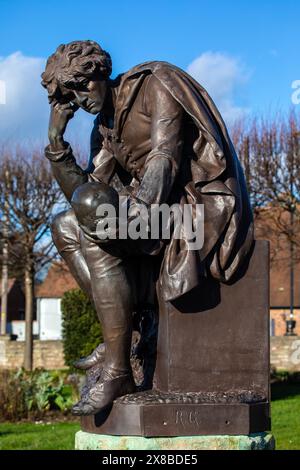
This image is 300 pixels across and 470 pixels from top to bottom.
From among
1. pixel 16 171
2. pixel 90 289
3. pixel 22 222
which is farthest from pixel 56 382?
pixel 90 289

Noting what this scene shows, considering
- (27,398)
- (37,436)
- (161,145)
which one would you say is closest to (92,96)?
(161,145)

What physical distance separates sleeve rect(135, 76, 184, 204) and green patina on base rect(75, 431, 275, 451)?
1.03 metres

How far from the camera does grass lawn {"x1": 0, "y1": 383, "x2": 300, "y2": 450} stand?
363 inches

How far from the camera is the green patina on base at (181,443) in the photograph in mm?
3344

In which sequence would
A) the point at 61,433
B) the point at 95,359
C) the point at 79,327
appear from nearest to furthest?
1. the point at 95,359
2. the point at 61,433
3. the point at 79,327

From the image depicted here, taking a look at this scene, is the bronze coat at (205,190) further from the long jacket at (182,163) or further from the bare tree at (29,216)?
the bare tree at (29,216)

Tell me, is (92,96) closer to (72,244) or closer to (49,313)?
(72,244)

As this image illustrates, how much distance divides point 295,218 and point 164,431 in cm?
1897

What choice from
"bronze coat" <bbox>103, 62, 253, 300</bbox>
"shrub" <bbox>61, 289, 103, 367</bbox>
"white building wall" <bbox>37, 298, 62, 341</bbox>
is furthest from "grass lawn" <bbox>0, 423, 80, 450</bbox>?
"white building wall" <bbox>37, 298, 62, 341</bbox>

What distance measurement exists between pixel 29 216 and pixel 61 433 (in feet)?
39.3

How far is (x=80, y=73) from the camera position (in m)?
3.61

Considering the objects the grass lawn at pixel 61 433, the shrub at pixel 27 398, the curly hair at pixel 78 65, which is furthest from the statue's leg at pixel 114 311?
the shrub at pixel 27 398
